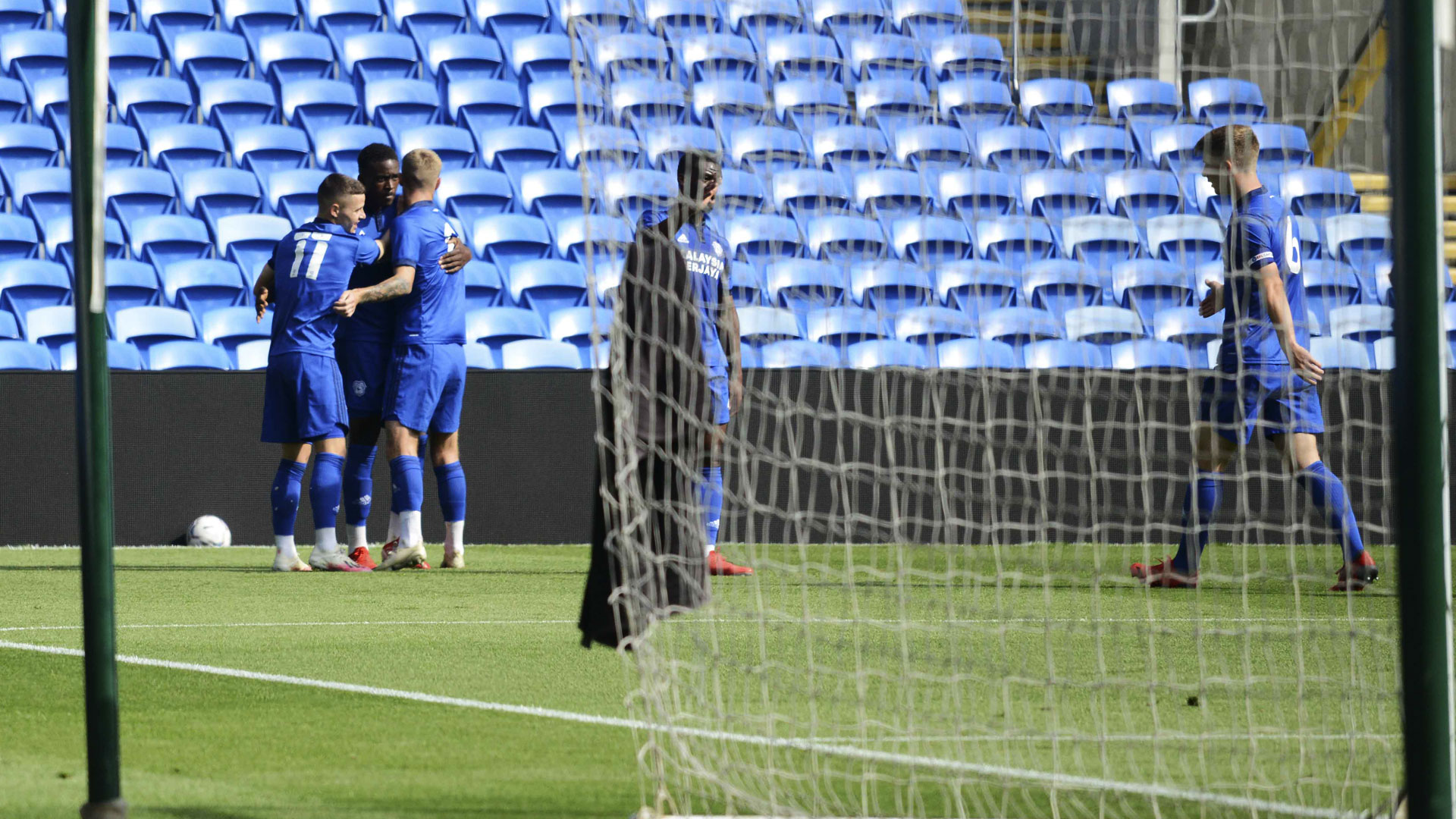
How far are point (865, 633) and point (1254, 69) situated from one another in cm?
246

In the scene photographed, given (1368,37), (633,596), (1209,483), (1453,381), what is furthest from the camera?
(1453,381)

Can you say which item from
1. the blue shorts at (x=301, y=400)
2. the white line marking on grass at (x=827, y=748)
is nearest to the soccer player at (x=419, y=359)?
the blue shorts at (x=301, y=400)

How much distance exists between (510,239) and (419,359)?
4288 millimetres

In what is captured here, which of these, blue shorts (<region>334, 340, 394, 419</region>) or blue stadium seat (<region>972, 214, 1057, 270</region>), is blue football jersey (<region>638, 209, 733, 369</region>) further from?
blue shorts (<region>334, 340, 394, 419</region>)

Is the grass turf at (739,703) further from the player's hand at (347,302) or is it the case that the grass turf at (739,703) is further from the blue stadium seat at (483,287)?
the blue stadium seat at (483,287)

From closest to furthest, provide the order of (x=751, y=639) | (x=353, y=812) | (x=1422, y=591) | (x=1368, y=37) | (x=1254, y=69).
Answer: (x=1422, y=591) → (x=353, y=812) → (x=1254, y=69) → (x=1368, y=37) → (x=751, y=639)

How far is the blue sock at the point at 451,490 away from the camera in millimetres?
Result: 7746

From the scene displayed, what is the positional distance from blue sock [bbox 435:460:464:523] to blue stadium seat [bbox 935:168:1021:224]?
2.62 metres

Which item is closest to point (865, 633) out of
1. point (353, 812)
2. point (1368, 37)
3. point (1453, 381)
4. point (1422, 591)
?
point (1368, 37)

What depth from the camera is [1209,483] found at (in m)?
6.46

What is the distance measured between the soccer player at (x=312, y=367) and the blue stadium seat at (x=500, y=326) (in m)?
3.27

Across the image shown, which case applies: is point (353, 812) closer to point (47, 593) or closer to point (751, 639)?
point (751, 639)

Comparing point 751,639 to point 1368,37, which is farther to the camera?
point 751,639

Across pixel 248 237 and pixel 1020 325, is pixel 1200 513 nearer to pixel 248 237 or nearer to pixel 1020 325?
pixel 1020 325
